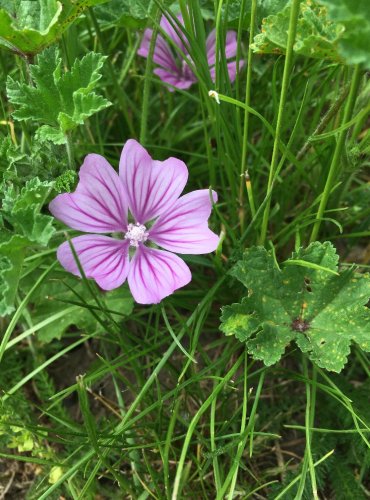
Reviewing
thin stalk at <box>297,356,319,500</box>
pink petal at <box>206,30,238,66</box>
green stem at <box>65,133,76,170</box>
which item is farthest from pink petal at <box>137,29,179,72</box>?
thin stalk at <box>297,356,319,500</box>

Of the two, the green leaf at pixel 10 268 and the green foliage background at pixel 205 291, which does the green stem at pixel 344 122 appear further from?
the green leaf at pixel 10 268

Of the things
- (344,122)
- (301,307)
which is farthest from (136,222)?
(344,122)

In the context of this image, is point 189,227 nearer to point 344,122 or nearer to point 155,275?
point 155,275

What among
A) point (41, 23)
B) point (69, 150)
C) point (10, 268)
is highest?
point (41, 23)

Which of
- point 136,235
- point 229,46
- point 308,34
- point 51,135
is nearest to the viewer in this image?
point 308,34

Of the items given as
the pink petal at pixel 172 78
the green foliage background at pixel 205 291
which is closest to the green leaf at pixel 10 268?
the green foliage background at pixel 205 291
